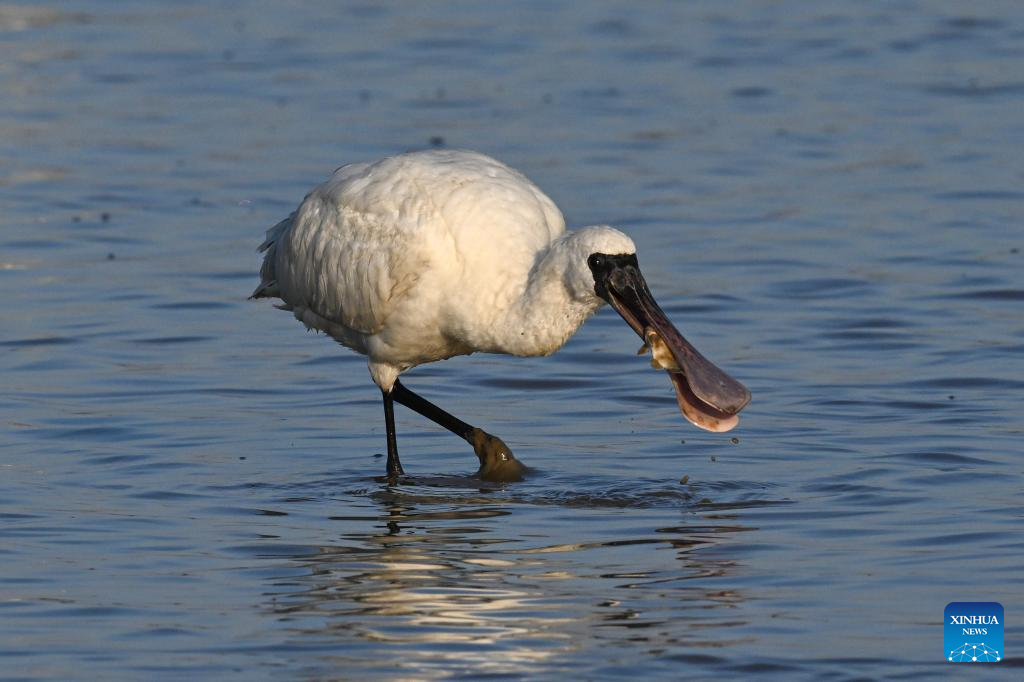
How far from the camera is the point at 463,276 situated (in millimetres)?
9711

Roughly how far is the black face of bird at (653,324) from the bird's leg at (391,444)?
5.02 ft

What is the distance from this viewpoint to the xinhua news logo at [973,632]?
7.25 metres

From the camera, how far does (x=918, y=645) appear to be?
741 cm

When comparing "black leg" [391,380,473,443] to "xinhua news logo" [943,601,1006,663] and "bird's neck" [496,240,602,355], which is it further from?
"xinhua news logo" [943,601,1006,663]

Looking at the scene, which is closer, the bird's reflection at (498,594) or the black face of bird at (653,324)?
the bird's reflection at (498,594)

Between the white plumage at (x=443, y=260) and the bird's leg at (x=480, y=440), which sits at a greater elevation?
the white plumage at (x=443, y=260)

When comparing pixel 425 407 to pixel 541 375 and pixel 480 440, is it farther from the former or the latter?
pixel 541 375

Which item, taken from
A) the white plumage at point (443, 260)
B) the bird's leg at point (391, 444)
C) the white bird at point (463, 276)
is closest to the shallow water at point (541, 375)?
the bird's leg at point (391, 444)

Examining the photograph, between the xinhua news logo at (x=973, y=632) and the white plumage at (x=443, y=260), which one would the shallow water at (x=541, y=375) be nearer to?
the xinhua news logo at (x=973, y=632)

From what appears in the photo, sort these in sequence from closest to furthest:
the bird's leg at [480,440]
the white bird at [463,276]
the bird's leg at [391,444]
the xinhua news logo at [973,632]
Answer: the xinhua news logo at [973,632]
the white bird at [463,276]
the bird's leg at [480,440]
the bird's leg at [391,444]

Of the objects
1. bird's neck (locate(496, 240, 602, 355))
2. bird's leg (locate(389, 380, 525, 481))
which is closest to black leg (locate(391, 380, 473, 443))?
bird's leg (locate(389, 380, 525, 481))

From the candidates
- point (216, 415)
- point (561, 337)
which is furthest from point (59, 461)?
point (561, 337)

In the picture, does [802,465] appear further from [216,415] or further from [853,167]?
[853,167]

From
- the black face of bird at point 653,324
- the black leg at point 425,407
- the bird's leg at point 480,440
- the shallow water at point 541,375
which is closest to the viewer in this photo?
the shallow water at point 541,375
